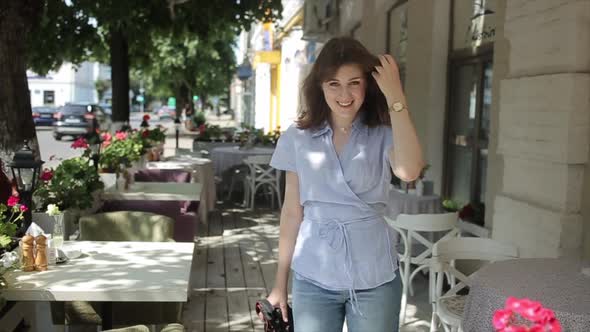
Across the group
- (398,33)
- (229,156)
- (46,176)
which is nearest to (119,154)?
(46,176)

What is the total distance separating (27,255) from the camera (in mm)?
3365

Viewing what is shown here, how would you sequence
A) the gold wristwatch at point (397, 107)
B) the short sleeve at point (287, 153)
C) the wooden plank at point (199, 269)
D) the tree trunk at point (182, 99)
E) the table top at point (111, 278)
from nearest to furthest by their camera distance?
the gold wristwatch at point (397, 107), the short sleeve at point (287, 153), the table top at point (111, 278), the wooden plank at point (199, 269), the tree trunk at point (182, 99)

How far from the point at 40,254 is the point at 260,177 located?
23.5 feet

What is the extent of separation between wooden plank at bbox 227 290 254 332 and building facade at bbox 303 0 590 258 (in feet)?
6.52

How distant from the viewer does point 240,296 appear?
570cm

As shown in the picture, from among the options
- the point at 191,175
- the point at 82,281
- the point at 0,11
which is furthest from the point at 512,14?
the point at 191,175

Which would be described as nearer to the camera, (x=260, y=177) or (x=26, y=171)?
(x=26, y=171)

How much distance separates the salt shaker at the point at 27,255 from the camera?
336 cm

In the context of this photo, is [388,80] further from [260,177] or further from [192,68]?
[192,68]

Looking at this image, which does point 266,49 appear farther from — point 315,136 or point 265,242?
point 315,136

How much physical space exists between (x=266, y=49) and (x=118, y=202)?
2104 centimetres

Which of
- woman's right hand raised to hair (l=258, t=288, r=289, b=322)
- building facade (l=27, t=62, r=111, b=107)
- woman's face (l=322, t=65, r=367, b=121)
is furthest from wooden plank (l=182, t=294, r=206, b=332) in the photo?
building facade (l=27, t=62, r=111, b=107)

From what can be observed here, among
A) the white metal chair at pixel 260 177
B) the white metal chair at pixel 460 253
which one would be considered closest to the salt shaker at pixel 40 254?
the white metal chair at pixel 460 253

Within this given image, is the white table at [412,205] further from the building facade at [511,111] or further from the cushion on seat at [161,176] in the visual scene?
the cushion on seat at [161,176]
